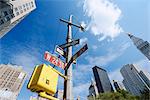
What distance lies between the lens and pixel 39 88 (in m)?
3.61

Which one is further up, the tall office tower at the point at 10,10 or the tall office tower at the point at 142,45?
the tall office tower at the point at 142,45

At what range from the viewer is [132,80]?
16238 centimetres

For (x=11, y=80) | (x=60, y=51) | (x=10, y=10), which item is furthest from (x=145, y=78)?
(x=60, y=51)

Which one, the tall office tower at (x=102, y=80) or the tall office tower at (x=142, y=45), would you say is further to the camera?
the tall office tower at (x=102, y=80)

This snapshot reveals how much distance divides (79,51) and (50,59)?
954mm

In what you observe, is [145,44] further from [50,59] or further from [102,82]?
[50,59]

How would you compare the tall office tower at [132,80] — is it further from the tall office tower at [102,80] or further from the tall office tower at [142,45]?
the tall office tower at [142,45]

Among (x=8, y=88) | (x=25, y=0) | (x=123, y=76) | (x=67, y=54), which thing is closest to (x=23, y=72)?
(x=8, y=88)

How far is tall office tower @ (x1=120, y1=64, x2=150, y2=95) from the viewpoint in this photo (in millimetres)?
149750

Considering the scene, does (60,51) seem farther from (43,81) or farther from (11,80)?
(11,80)

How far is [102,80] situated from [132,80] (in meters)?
28.1

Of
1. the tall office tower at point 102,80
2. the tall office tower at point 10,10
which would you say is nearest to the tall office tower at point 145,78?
the tall office tower at point 102,80

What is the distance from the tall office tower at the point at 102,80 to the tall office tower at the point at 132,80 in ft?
61.7

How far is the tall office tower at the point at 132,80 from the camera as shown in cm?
14975
